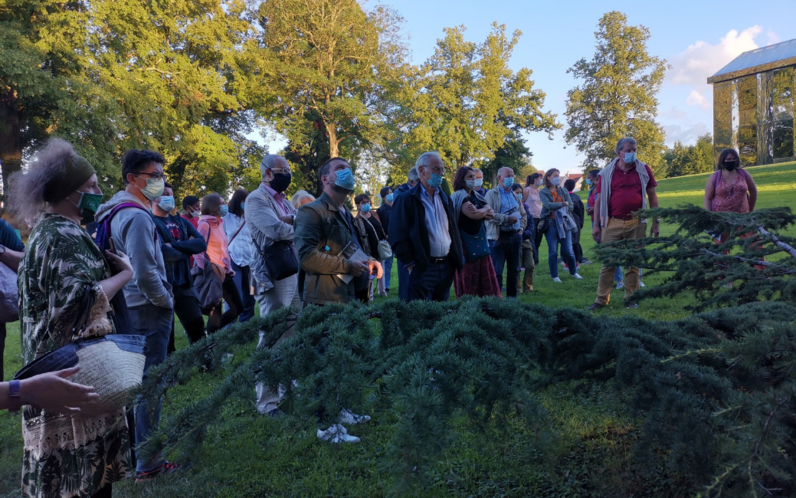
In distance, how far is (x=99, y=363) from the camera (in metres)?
2.07

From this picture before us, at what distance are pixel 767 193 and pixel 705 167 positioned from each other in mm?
60241

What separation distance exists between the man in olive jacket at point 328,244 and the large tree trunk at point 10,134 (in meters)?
22.6

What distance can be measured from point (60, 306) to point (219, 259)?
15.3ft

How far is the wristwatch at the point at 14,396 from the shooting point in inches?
71.9

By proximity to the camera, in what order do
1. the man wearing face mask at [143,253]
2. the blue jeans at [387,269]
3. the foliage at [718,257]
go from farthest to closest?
the blue jeans at [387,269]
the man wearing face mask at [143,253]
the foliage at [718,257]

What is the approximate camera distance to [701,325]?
2.11 m

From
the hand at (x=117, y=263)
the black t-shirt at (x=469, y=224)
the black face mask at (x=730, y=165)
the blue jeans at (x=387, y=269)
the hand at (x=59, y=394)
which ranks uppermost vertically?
the black face mask at (x=730, y=165)

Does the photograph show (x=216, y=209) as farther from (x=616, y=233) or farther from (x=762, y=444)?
(x=762, y=444)

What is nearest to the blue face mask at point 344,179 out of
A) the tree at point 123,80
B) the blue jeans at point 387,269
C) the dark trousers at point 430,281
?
the dark trousers at point 430,281

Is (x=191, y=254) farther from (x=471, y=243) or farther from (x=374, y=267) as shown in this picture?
(x=471, y=243)

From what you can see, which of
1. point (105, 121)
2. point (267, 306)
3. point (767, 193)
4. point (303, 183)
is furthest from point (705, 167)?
point (267, 306)

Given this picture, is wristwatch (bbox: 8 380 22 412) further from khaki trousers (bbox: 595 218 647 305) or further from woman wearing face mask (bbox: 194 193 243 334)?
khaki trousers (bbox: 595 218 647 305)

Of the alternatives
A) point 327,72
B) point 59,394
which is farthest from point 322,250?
point 327,72

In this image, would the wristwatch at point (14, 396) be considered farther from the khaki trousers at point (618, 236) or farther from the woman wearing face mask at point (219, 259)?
the khaki trousers at point (618, 236)
